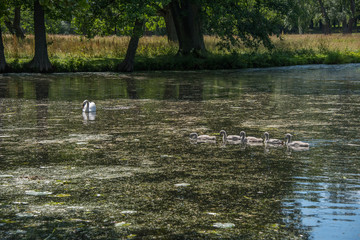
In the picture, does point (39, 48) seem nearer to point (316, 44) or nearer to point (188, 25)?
point (188, 25)

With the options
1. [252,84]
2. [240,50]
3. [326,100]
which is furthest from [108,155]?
[240,50]

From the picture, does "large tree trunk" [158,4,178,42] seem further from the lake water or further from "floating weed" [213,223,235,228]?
"floating weed" [213,223,235,228]

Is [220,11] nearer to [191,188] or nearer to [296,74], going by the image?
[296,74]

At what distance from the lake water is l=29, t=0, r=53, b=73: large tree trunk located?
12.2 meters

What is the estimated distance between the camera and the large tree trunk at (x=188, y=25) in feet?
116

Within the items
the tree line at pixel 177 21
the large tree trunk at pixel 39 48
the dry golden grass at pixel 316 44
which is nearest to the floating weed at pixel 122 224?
the tree line at pixel 177 21

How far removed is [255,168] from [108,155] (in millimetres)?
2724

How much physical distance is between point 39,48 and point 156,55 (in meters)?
8.16

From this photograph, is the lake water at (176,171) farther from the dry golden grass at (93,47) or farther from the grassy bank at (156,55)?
the dry golden grass at (93,47)

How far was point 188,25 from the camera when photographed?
117 feet

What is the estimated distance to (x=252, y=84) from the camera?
25344 millimetres

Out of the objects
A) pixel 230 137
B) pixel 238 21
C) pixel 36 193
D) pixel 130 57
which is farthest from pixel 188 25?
pixel 36 193

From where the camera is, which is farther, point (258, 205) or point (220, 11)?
point (220, 11)

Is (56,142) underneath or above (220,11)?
underneath
